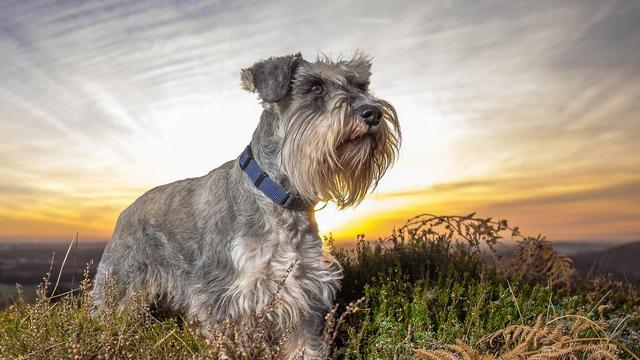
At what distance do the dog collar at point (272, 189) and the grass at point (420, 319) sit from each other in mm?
940

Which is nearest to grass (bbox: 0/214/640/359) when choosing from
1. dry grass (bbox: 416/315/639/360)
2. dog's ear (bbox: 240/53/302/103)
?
dry grass (bbox: 416/315/639/360)

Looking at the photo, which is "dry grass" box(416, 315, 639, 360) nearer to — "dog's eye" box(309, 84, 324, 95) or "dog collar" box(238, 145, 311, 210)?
"dog collar" box(238, 145, 311, 210)

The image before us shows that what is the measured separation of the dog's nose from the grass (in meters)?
1.37

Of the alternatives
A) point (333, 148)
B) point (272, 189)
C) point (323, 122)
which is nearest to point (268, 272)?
point (272, 189)

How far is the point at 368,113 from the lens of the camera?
17.3ft

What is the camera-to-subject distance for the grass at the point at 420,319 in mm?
4738

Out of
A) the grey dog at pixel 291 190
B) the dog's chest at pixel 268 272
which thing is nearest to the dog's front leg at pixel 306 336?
the grey dog at pixel 291 190

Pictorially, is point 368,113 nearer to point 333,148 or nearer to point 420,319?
point 333,148

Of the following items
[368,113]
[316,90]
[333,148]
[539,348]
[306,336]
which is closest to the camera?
[539,348]

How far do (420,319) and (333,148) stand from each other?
189 cm

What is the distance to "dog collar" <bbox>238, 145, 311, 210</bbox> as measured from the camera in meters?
5.65

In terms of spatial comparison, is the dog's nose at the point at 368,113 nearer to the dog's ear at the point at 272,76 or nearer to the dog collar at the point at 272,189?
the dog's ear at the point at 272,76

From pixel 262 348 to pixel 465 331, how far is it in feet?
8.63

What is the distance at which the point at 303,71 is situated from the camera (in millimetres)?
5672
